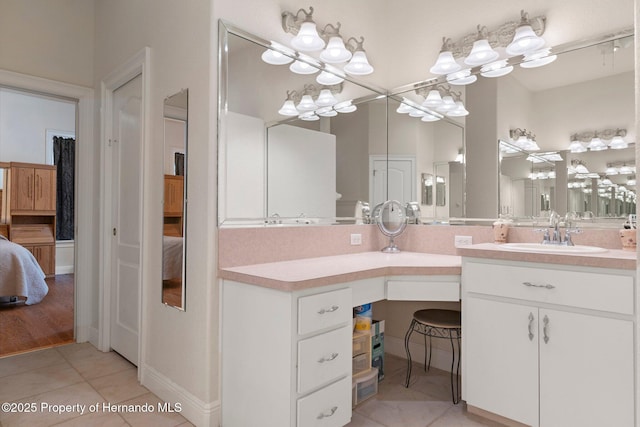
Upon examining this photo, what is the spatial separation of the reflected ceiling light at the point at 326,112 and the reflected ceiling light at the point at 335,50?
1.04ft

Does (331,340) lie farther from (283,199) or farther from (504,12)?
(504,12)

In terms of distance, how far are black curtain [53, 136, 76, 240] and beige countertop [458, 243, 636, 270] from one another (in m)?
7.13

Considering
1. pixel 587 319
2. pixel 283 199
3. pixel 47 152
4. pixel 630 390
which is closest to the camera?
pixel 630 390

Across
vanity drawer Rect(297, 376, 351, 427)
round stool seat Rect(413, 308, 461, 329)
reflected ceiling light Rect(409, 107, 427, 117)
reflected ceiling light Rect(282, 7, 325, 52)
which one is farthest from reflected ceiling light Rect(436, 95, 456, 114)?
vanity drawer Rect(297, 376, 351, 427)

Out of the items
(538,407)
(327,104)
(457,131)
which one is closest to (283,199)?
(327,104)

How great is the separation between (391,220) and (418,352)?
100cm

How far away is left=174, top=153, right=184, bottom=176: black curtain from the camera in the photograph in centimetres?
216

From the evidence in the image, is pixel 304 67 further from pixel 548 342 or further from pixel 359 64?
pixel 548 342

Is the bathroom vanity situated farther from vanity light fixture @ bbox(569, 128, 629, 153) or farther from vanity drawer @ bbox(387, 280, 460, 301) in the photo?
vanity light fixture @ bbox(569, 128, 629, 153)

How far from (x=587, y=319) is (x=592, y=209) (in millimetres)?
762

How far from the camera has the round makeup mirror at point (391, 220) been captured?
2.81 meters

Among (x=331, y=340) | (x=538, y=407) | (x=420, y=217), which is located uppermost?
(x=420, y=217)

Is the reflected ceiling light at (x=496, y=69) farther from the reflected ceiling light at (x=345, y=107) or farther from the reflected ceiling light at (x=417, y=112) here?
the reflected ceiling light at (x=345, y=107)

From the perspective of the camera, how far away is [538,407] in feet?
5.85
